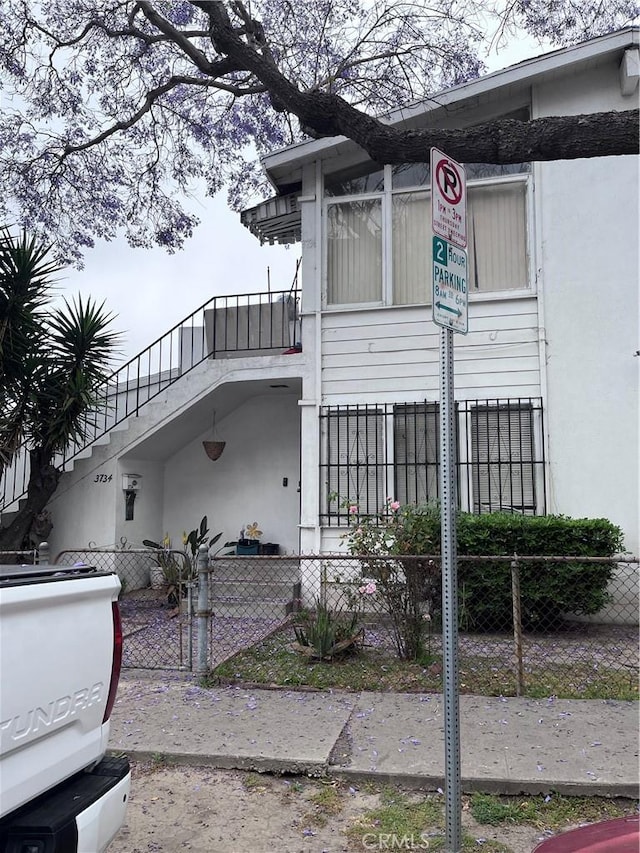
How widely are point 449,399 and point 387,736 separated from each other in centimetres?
257

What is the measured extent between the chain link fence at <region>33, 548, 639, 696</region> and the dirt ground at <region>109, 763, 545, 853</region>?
66.8 inches

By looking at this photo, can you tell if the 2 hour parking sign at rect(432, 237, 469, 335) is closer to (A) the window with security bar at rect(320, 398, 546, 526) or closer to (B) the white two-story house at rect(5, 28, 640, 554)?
(A) the window with security bar at rect(320, 398, 546, 526)

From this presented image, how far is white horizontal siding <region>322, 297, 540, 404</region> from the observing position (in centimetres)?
838

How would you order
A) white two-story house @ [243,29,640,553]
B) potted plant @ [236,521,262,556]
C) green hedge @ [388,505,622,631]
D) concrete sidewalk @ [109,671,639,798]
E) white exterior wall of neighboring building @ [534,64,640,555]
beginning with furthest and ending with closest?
potted plant @ [236,521,262,556]
white two-story house @ [243,29,640,553]
white exterior wall of neighboring building @ [534,64,640,555]
green hedge @ [388,505,622,631]
concrete sidewalk @ [109,671,639,798]

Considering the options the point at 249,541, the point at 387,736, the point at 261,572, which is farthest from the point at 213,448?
the point at 387,736

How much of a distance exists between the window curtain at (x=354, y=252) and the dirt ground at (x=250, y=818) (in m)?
6.50

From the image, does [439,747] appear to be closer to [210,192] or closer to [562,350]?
[562,350]

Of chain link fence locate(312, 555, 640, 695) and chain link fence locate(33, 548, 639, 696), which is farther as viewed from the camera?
chain link fence locate(312, 555, 640, 695)

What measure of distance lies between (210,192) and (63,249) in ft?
9.04

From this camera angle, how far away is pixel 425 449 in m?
8.51

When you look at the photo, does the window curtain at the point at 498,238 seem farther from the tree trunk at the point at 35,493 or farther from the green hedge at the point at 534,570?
the tree trunk at the point at 35,493

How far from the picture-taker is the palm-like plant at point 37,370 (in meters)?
8.43

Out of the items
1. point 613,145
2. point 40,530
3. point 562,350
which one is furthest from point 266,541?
point 613,145

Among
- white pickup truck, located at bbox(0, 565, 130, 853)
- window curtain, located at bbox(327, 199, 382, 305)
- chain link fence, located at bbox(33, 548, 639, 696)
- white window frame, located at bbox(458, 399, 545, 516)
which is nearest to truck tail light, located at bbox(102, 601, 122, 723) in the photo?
white pickup truck, located at bbox(0, 565, 130, 853)
